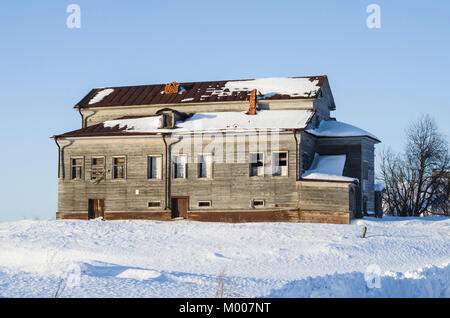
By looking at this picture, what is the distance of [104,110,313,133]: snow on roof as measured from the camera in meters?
37.1

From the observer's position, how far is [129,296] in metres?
13.9

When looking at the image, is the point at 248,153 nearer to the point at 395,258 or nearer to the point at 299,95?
the point at 299,95

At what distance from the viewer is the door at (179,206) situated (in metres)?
37.6

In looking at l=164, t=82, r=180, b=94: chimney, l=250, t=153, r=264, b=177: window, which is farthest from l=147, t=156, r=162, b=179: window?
l=164, t=82, r=180, b=94: chimney

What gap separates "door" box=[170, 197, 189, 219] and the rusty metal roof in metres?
7.19

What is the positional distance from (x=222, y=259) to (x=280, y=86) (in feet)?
64.1

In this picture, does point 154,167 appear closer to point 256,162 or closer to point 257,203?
point 256,162

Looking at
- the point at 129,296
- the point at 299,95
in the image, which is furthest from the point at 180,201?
the point at 129,296

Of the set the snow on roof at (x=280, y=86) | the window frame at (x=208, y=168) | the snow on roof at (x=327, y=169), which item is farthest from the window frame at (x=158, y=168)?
the snow on roof at (x=327, y=169)

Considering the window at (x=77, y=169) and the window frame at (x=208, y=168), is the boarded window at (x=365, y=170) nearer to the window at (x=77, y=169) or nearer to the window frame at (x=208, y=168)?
the window frame at (x=208, y=168)

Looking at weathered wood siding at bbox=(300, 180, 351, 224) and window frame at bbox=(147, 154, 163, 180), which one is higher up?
→ window frame at bbox=(147, 154, 163, 180)

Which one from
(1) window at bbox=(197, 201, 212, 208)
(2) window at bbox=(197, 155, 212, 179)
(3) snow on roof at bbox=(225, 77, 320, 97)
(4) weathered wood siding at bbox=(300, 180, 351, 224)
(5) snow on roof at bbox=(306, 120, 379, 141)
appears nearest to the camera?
Result: (4) weathered wood siding at bbox=(300, 180, 351, 224)

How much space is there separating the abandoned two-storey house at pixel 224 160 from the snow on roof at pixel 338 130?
63mm

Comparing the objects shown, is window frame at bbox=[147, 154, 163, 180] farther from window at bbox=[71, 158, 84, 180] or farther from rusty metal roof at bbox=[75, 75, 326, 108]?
rusty metal roof at bbox=[75, 75, 326, 108]
